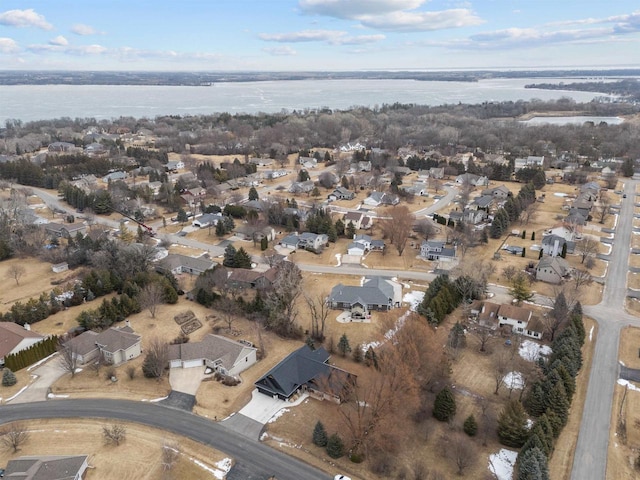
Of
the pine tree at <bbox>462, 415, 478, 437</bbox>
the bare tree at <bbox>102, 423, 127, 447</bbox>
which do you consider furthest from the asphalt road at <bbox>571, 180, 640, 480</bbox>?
the bare tree at <bbox>102, 423, 127, 447</bbox>

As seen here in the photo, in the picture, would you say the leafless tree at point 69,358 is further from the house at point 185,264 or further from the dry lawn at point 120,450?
the house at point 185,264

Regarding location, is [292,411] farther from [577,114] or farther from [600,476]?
[577,114]

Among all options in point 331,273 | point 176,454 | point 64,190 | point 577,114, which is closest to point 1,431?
point 176,454

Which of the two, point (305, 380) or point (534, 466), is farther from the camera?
point (305, 380)

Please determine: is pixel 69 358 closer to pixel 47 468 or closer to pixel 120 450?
pixel 120 450

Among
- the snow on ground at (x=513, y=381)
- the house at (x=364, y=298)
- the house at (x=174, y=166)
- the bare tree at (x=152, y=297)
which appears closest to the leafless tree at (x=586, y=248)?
the house at (x=364, y=298)

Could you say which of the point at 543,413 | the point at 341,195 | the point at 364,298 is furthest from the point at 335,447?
the point at 341,195

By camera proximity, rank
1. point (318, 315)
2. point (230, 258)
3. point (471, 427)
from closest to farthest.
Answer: point (471, 427) < point (318, 315) < point (230, 258)
